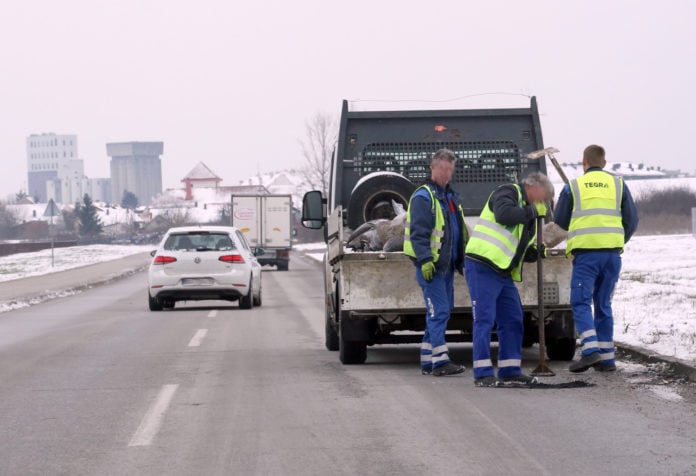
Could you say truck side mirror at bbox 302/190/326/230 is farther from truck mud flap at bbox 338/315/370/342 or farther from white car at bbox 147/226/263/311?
white car at bbox 147/226/263/311

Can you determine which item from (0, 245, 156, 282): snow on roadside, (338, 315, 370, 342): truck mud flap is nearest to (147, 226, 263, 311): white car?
(338, 315, 370, 342): truck mud flap

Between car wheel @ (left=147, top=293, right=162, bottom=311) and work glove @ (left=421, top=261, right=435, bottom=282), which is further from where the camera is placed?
car wheel @ (left=147, top=293, right=162, bottom=311)

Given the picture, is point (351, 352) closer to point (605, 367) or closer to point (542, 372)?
point (542, 372)

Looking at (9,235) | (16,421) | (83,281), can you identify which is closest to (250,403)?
(16,421)

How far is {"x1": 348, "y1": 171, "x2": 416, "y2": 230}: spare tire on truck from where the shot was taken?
40.8 feet

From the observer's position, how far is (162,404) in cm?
Answer: 895

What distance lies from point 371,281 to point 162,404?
2.62m

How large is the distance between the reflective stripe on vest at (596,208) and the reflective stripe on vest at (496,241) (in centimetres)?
88

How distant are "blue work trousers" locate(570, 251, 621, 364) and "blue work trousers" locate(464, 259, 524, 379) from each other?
0.72 metres

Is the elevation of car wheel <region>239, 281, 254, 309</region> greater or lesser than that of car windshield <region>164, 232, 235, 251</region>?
lesser

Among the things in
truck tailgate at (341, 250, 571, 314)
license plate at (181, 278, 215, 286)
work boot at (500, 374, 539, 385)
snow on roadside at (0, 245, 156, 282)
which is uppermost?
truck tailgate at (341, 250, 571, 314)

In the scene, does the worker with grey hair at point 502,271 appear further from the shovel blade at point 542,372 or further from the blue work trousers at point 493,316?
the shovel blade at point 542,372

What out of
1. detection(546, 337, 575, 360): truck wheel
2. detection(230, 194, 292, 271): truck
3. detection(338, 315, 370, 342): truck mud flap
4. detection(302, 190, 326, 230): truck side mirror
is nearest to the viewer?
detection(338, 315, 370, 342): truck mud flap

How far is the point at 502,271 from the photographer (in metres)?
9.68
